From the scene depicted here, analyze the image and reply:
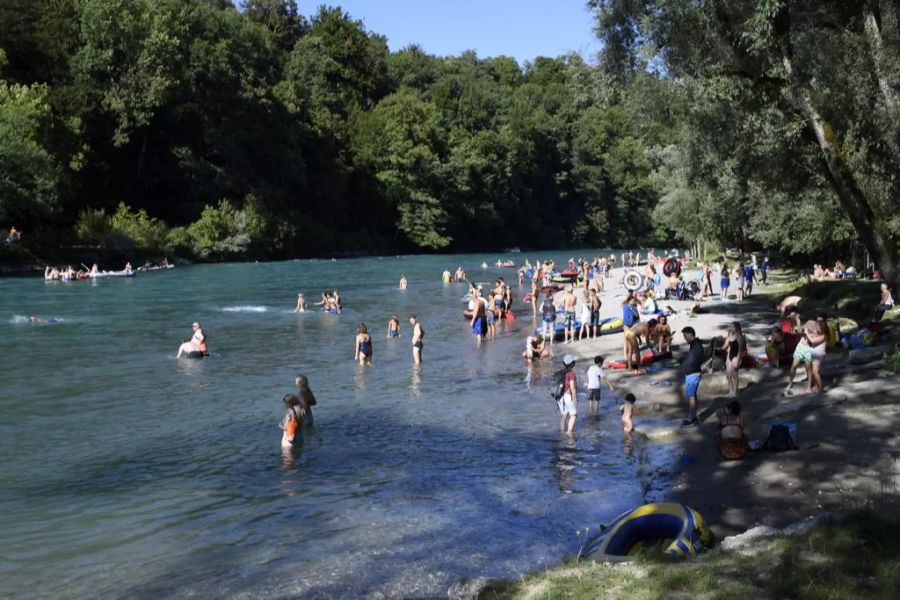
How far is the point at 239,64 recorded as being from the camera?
7650 centimetres

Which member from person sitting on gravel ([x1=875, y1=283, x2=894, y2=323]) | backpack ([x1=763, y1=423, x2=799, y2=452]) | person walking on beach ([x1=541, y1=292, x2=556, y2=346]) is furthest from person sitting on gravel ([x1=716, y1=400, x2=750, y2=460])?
person walking on beach ([x1=541, y1=292, x2=556, y2=346])

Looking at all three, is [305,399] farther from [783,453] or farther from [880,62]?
[880,62]

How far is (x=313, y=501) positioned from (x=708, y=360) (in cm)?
1019

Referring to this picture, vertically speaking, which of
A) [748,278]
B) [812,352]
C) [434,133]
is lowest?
[812,352]

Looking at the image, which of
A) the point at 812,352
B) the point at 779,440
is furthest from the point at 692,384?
the point at 779,440

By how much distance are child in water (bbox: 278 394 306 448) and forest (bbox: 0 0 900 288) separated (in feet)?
33.4

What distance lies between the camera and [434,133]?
94.9m

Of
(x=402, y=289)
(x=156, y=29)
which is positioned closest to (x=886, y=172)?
(x=402, y=289)

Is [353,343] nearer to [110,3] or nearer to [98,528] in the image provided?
[98,528]

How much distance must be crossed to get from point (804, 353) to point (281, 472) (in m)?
8.91

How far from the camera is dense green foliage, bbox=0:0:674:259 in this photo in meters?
60.8

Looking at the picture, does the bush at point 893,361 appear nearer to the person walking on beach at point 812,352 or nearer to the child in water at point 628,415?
the person walking on beach at point 812,352

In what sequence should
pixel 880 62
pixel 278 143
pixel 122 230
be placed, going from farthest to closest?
pixel 278 143 < pixel 122 230 < pixel 880 62

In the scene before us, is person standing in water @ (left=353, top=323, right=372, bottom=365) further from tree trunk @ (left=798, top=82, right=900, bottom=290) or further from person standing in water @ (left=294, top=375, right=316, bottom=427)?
tree trunk @ (left=798, top=82, right=900, bottom=290)
